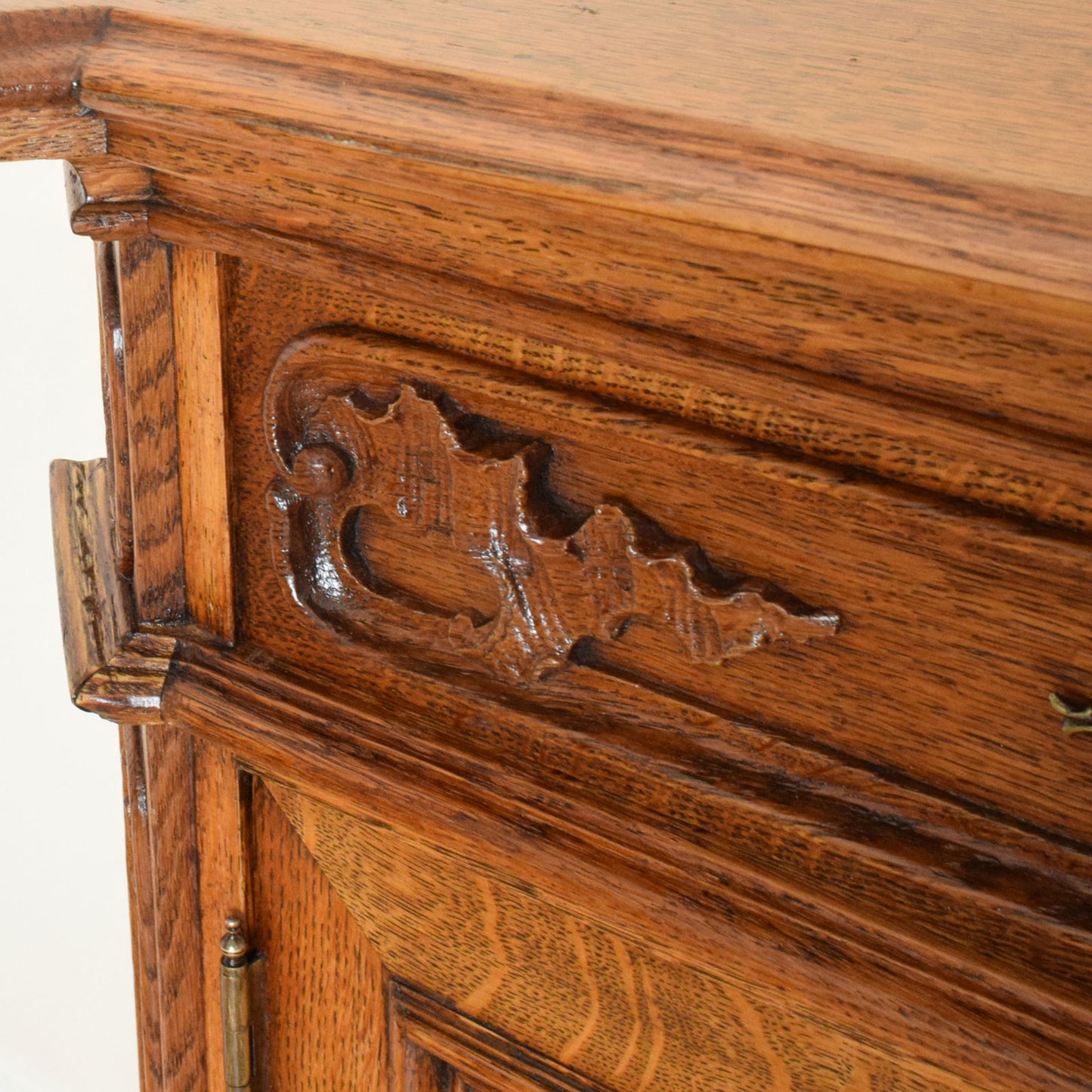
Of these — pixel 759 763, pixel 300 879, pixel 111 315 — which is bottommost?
pixel 300 879

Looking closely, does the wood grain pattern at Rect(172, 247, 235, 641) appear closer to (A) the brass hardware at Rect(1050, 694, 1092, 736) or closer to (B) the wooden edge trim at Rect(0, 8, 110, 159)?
(B) the wooden edge trim at Rect(0, 8, 110, 159)

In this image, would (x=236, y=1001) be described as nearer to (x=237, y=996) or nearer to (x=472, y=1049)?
(x=237, y=996)

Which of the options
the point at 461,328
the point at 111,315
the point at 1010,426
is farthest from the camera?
the point at 111,315

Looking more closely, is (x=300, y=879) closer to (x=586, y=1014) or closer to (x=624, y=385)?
(x=586, y=1014)

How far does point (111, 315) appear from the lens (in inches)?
21.1

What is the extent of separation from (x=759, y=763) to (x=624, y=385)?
0.13 metres

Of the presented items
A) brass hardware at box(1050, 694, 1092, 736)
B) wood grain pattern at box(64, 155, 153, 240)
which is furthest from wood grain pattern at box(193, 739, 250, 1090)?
brass hardware at box(1050, 694, 1092, 736)

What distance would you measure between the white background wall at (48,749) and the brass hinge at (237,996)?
559mm

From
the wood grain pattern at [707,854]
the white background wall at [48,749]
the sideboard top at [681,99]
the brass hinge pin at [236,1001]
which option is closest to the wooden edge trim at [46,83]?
the sideboard top at [681,99]

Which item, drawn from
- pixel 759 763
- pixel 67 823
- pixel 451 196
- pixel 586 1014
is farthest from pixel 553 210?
pixel 67 823

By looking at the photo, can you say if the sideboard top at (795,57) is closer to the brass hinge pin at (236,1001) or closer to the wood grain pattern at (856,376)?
the wood grain pattern at (856,376)

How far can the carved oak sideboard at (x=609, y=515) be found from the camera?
339 millimetres

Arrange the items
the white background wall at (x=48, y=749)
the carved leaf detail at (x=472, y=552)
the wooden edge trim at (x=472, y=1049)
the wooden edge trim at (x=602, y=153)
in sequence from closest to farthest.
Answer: the wooden edge trim at (x=602, y=153), the carved leaf detail at (x=472, y=552), the wooden edge trim at (x=472, y=1049), the white background wall at (x=48, y=749)

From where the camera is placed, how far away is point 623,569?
1.39ft
